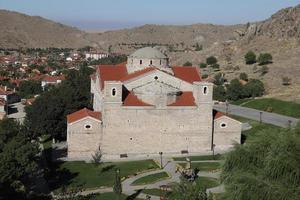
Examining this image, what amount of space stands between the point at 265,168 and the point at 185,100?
73.5 feet

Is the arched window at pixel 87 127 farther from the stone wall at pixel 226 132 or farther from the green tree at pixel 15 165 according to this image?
the stone wall at pixel 226 132

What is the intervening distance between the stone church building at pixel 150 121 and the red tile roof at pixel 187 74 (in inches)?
80.6

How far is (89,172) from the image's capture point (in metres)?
36.4

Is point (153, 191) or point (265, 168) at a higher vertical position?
point (265, 168)

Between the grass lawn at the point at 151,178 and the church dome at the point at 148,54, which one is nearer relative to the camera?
the grass lawn at the point at 151,178

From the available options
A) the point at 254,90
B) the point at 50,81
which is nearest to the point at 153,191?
the point at 254,90

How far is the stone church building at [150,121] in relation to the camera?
40.2 metres

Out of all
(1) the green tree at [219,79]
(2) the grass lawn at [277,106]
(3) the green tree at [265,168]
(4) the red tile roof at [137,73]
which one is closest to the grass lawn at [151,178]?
(4) the red tile roof at [137,73]

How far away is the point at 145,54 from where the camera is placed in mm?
46062

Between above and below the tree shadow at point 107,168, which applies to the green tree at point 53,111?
above

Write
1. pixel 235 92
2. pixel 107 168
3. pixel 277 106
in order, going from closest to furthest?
pixel 107 168 → pixel 277 106 → pixel 235 92

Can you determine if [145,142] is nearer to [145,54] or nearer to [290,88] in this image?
[145,54]

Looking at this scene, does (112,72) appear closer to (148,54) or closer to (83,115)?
(148,54)

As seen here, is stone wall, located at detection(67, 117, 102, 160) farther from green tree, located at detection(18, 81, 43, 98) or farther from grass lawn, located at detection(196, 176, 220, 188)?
green tree, located at detection(18, 81, 43, 98)
